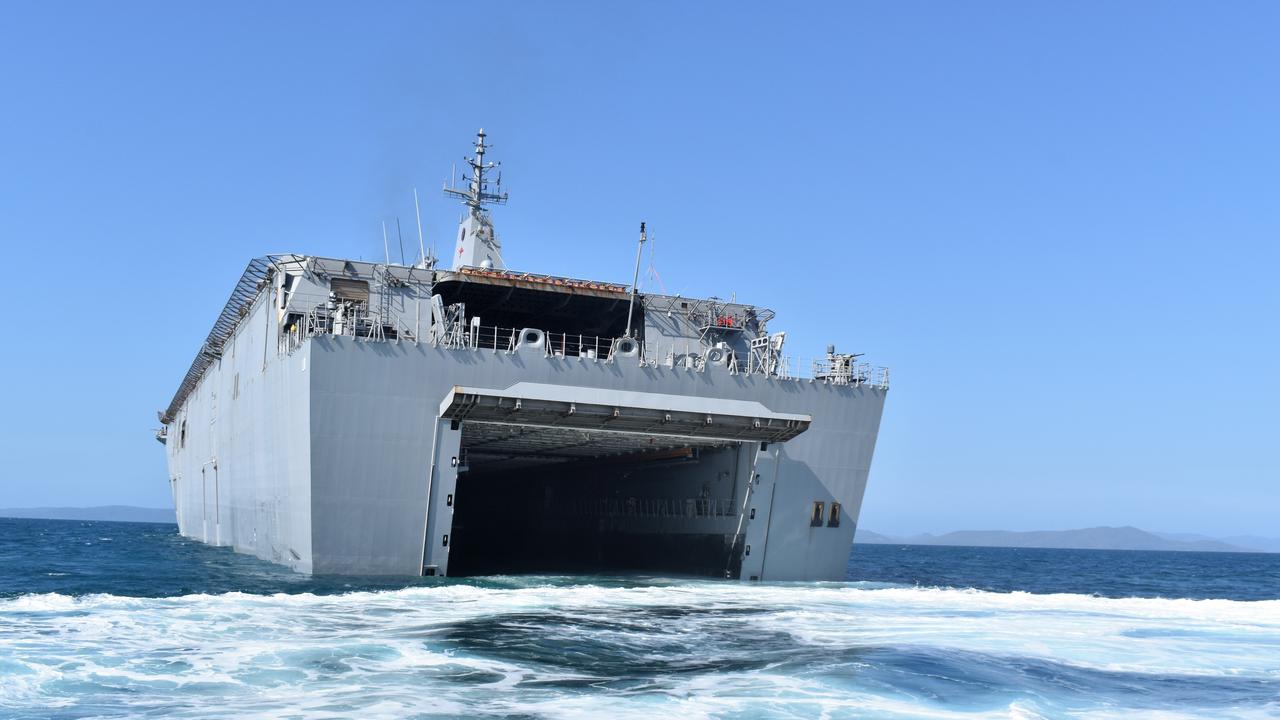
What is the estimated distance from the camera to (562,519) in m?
40.1

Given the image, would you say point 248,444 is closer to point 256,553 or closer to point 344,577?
point 256,553

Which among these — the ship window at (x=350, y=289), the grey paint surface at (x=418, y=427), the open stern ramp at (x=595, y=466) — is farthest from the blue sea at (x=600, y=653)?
the ship window at (x=350, y=289)

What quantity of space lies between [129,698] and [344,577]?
12046mm

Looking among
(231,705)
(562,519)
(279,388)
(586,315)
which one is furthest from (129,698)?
(562,519)

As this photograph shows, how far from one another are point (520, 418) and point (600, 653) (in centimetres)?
974

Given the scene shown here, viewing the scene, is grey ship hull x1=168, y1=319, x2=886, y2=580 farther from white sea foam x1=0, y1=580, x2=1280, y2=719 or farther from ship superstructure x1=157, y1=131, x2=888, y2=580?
white sea foam x1=0, y1=580, x2=1280, y2=719

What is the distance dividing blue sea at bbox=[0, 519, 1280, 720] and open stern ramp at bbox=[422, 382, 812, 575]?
353cm

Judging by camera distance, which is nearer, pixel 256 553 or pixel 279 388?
pixel 279 388

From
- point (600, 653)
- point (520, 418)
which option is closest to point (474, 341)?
point (520, 418)

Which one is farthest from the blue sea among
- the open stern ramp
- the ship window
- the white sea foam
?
the ship window

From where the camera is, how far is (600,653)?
15.4 metres

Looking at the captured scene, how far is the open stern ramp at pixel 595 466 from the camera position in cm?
2408

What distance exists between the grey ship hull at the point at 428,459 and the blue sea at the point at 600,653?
1300mm

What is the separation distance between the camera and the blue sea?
11.9m
